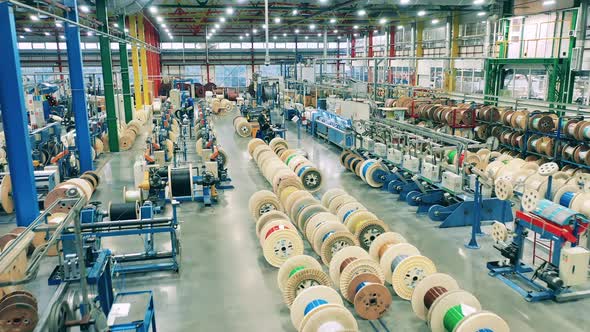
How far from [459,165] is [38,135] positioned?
13.1m

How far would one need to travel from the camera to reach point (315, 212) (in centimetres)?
885

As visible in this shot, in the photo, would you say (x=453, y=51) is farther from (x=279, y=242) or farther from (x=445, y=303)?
(x=445, y=303)

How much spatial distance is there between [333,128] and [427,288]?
12.2 metres

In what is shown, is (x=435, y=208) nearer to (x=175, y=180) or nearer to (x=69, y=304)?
(x=175, y=180)

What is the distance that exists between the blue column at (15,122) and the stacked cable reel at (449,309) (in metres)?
7.80

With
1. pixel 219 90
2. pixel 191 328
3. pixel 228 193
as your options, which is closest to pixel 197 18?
pixel 219 90

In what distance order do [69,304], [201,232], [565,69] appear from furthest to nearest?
[565,69], [201,232], [69,304]

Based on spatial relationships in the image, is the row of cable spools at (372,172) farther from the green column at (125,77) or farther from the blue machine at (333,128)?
the green column at (125,77)

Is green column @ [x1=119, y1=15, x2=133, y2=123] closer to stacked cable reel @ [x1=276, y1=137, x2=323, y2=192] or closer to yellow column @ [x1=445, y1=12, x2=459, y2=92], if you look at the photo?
stacked cable reel @ [x1=276, y1=137, x2=323, y2=192]

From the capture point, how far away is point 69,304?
4.74m

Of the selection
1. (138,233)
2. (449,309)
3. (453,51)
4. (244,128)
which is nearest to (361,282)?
(449,309)

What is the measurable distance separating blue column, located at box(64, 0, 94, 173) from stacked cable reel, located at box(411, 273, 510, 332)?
11.8 m

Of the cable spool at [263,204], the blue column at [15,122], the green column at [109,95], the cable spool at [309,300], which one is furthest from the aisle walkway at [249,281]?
the green column at [109,95]

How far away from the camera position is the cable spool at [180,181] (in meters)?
11.2
